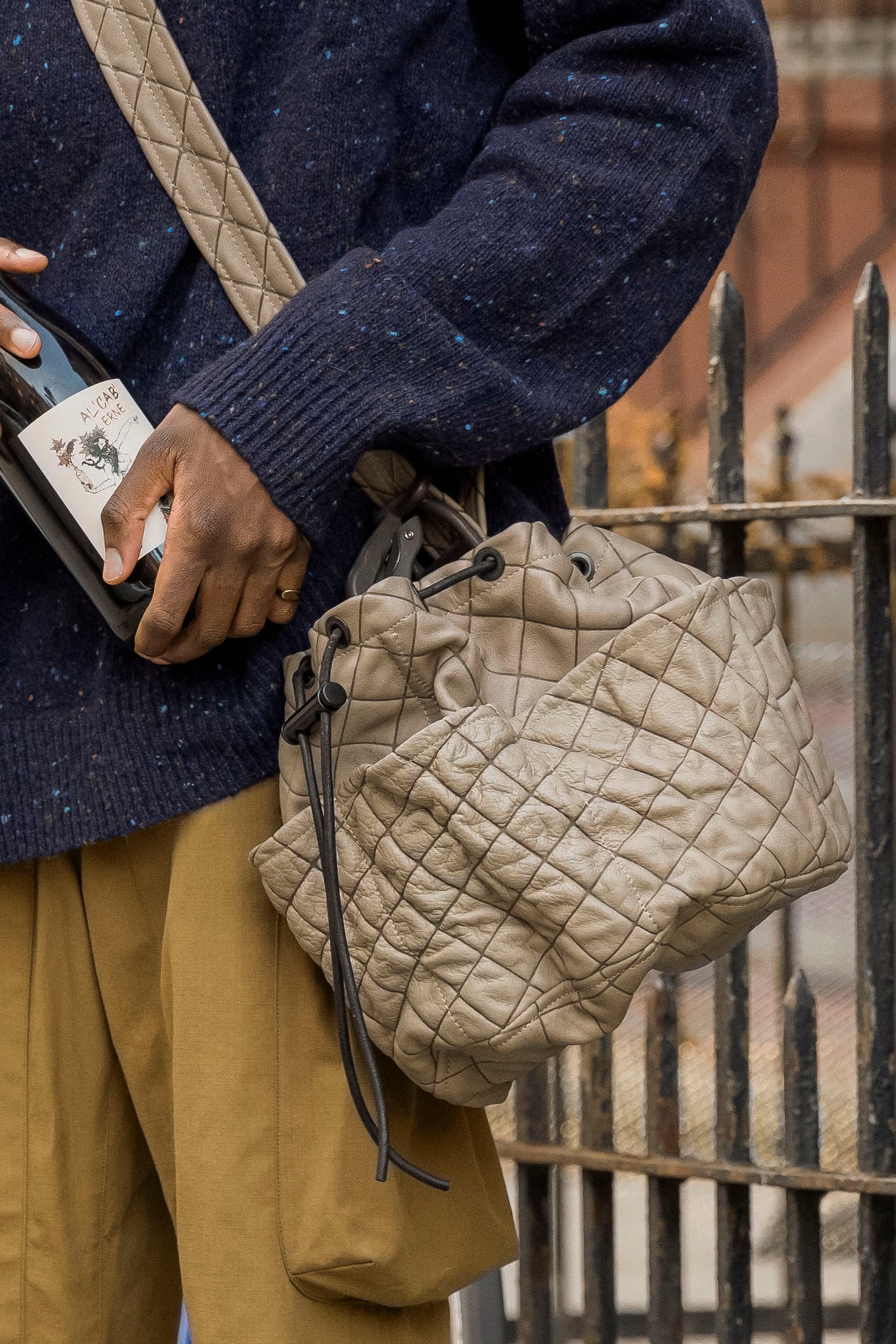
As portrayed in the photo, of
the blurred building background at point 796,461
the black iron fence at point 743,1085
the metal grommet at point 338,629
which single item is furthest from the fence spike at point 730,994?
the metal grommet at point 338,629

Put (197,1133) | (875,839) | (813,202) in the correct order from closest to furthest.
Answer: (197,1133) < (875,839) < (813,202)

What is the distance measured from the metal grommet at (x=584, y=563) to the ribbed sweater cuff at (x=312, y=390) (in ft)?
0.60

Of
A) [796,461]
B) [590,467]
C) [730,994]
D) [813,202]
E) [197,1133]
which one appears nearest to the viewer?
[197,1133]

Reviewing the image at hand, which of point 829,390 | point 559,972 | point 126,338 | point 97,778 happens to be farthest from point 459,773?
point 829,390

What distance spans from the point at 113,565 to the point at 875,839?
3.84 feet

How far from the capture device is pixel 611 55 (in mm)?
999

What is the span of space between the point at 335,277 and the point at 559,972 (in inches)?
19.4

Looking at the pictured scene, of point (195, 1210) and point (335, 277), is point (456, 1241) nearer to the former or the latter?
point (195, 1210)

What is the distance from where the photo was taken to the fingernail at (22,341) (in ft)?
3.04

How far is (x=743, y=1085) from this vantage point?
73.2 inches

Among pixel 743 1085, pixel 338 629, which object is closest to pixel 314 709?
pixel 338 629

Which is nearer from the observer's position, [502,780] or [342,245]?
[502,780]

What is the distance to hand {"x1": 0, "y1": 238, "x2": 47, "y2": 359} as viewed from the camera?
93cm

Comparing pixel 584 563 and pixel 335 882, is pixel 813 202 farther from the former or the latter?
pixel 335 882
